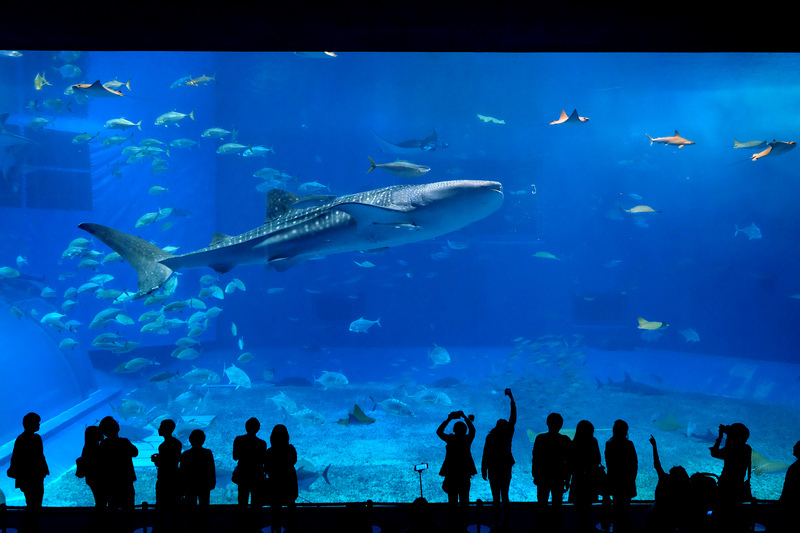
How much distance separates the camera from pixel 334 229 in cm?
396

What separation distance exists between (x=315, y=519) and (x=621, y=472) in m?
1.83

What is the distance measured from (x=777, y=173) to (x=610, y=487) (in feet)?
85.9

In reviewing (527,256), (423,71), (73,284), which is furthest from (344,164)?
(73,284)

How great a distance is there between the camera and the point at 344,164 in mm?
23406

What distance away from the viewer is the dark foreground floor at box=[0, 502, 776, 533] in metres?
2.60

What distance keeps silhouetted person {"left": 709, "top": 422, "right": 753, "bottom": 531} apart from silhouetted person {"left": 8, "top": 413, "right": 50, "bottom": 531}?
144 inches

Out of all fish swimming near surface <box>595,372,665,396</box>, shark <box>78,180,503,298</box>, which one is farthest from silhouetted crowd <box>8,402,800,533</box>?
fish swimming near surface <box>595,372,665,396</box>

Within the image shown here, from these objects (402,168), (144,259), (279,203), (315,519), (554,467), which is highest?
(402,168)

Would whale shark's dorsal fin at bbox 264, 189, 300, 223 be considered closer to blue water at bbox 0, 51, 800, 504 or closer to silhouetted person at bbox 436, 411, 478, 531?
silhouetted person at bbox 436, 411, 478, 531

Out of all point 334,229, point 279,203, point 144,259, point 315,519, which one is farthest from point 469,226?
point 315,519

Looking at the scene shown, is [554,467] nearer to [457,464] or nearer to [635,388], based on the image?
[457,464]

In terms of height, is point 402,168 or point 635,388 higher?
point 402,168

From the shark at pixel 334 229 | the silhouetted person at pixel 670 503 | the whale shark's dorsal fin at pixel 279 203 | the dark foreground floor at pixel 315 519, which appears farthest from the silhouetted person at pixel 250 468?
the whale shark's dorsal fin at pixel 279 203

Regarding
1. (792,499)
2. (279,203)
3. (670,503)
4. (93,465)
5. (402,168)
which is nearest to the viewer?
(670,503)
